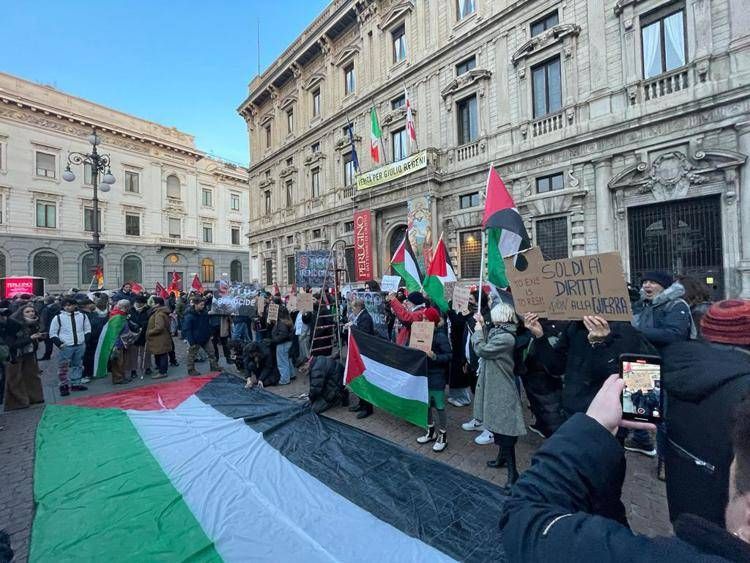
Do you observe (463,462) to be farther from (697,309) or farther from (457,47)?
(457,47)

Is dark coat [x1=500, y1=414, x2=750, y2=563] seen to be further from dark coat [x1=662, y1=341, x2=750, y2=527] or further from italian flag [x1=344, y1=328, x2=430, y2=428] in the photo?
italian flag [x1=344, y1=328, x2=430, y2=428]

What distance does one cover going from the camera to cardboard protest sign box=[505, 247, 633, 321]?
2.68 metres

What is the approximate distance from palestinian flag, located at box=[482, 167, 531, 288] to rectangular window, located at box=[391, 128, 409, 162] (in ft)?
46.2

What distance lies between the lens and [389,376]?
5.33 metres

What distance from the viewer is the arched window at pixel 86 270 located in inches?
1195

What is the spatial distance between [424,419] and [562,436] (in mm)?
3986

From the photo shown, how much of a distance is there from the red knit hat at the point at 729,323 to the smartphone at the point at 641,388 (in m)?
0.51

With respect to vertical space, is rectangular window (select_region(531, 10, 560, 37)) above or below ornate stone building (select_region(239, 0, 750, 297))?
above

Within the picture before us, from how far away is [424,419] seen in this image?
4.88 meters

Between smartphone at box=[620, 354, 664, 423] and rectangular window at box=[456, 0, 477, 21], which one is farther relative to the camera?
rectangular window at box=[456, 0, 477, 21]

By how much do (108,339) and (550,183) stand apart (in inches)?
558

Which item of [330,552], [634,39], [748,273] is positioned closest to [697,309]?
[330,552]

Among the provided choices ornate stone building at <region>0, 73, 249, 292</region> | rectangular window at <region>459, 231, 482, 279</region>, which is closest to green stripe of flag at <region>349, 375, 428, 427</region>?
rectangular window at <region>459, 231, 482, 279</region>

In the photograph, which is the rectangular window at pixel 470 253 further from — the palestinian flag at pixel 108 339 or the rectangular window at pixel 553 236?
the palestinian flag at pixel 108 339
